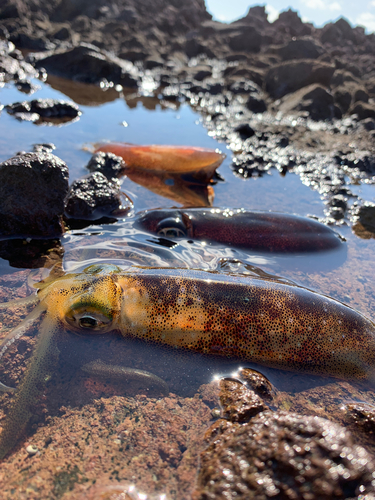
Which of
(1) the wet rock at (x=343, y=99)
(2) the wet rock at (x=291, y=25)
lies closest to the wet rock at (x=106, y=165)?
(1) the wet rock at (x=343, y=99)

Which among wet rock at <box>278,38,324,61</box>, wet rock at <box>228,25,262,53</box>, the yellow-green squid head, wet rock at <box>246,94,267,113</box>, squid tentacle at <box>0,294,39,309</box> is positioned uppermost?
wet rock at <box>228,25,262,53</box>

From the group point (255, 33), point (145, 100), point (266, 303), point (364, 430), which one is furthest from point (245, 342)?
point (255, 33)

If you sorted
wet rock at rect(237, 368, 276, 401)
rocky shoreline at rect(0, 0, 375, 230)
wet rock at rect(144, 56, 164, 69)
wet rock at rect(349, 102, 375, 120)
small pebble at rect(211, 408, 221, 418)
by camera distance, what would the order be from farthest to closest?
wet rock at rect(144, 56, 164, 69) → wet rock at rect(349, 102, 375, 120) → rocky shoreline at rect(0, 0, 375, 230) → wet rock at rect(237, 368, 276, 401) → small pebble at rect(211, 408, 221, 418)

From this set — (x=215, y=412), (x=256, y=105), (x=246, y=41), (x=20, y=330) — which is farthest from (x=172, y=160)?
(x=246, y=41)

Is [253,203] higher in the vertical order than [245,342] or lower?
higher

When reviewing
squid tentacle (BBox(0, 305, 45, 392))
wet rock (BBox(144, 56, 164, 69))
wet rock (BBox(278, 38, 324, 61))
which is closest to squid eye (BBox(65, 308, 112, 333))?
squid tentacle (BBox(0, 305, 45, 392))

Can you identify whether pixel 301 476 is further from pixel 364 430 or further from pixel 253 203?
pixel 253 203

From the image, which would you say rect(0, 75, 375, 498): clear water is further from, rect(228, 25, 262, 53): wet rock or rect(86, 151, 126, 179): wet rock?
rect(228, 25, 262, 53): wet rock
